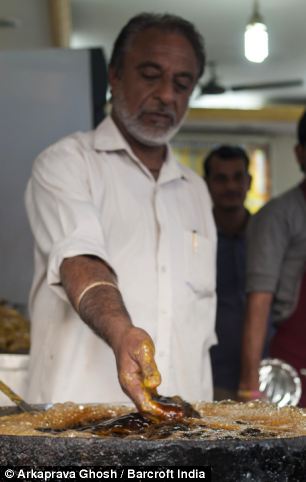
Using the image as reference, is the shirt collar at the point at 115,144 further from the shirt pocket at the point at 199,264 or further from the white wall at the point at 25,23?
the white wall at the point at 25,23

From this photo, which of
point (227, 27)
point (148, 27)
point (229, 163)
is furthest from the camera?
point (227, 27)

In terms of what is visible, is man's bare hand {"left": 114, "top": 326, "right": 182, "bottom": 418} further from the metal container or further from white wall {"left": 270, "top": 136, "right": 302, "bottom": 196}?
white wall {"left": 270, "top": 136, "right": 302, "bottom": 196}

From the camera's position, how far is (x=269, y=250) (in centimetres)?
339

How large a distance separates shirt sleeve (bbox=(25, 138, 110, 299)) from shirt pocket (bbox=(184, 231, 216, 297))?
37 cm

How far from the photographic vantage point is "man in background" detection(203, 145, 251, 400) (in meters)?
4.11

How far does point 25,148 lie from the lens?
166 inches

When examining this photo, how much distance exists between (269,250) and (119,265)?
1112mm

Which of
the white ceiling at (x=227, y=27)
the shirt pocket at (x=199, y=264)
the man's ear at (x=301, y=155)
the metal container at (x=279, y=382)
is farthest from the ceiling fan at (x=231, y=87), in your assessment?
the shirt pocket at (x=199, y=264)

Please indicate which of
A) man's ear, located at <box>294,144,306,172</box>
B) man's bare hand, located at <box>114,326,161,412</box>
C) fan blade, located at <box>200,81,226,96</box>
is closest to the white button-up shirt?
man's bare hand, located at <box>114,326,161,412</box>

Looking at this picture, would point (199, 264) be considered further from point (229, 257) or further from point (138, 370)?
point (229, 257)

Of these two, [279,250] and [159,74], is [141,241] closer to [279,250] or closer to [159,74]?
[159,74]

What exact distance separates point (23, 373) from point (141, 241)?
0.65 m

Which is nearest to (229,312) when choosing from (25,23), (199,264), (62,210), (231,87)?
(199,264)

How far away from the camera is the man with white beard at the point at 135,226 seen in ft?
7.63
